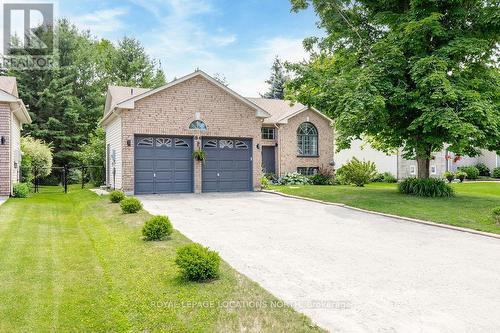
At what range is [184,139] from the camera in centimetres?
1775

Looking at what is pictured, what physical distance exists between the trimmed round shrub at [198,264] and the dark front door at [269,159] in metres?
20.3

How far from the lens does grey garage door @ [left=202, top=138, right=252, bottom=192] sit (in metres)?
18.3

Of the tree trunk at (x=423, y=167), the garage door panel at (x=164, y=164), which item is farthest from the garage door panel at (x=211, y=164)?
the tree trunk at (x=423, y=167)

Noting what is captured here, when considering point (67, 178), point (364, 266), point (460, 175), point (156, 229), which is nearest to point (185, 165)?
point (156, 229)

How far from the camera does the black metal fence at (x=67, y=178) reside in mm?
21156

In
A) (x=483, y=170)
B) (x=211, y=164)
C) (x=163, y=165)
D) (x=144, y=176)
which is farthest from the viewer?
(x=483, y=170)

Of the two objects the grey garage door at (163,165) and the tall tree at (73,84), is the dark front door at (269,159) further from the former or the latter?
the tall tree at (73,84)

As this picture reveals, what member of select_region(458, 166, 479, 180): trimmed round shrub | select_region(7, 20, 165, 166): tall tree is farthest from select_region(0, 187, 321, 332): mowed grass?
select_region(458, 166, 479, 180): trimmed round shrub

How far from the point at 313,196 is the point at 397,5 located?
334 inches

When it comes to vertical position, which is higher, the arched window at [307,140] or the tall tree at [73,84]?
the tall tree at [73,84]

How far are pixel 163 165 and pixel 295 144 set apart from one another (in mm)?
10968

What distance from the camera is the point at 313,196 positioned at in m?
16.0

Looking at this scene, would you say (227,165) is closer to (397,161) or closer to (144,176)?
(144,176)

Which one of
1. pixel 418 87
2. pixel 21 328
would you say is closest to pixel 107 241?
pixel 21 328
